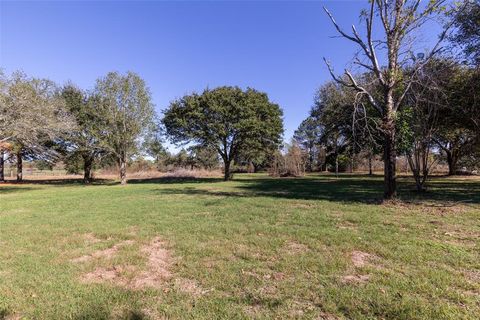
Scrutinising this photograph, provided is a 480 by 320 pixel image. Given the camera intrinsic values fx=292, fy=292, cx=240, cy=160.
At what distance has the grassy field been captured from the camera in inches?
117

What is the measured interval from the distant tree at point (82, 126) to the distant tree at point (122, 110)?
0.53 m

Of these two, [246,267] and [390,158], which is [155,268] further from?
[390,158]

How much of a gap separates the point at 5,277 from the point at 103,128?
20.8 meters

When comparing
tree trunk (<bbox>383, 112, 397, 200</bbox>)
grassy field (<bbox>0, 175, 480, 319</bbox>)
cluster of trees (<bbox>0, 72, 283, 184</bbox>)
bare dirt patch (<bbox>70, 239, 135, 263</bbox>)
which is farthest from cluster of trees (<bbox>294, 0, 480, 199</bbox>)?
cluster of trees (<bbox>0, 72, 283, 184</bbox>)

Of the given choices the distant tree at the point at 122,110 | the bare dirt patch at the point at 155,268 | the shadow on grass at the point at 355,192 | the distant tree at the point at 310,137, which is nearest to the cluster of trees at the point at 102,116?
the distant tree at the point at 122,110

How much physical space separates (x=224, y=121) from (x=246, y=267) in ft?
67.8

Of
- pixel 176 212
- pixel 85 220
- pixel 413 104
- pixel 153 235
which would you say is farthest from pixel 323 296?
pixel 413 104

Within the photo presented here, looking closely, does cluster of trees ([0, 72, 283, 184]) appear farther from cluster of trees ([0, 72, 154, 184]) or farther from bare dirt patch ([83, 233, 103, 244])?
bare dirt patch ([83, 233, 103, 244])

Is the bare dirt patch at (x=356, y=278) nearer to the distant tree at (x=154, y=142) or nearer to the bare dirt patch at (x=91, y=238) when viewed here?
the bare dirt patch at (x=91, y=238)

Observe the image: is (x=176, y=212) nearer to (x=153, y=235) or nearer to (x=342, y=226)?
(x=153, y=235)

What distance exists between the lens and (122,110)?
2262 cm

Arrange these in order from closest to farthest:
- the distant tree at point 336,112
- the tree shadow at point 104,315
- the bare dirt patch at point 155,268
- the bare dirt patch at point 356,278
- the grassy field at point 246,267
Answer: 1. the tree shadow at point 104,315
2. the grassy field at point 246,267
3. the bare dirt patch at point 356,278
4. the bare dirt patch at point 155,268
5. the distant tree at point 336,112

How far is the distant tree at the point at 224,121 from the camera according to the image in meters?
23.7

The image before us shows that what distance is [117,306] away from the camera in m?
3.05
